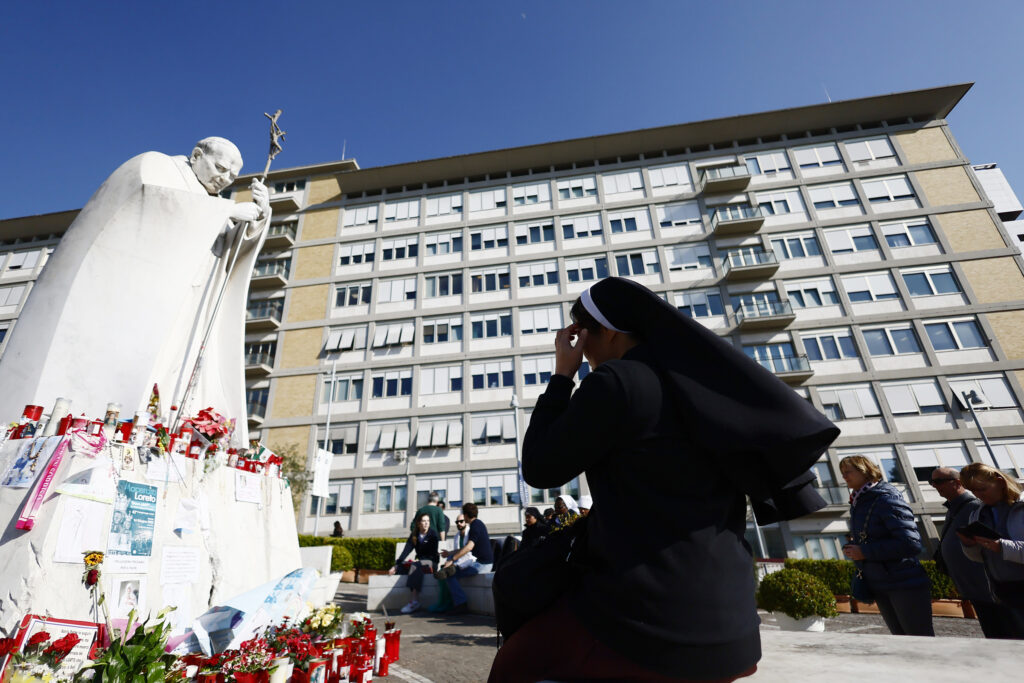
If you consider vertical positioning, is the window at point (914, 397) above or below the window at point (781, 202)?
below


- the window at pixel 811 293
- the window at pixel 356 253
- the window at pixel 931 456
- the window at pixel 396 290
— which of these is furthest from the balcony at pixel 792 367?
the window at pixel 356 253

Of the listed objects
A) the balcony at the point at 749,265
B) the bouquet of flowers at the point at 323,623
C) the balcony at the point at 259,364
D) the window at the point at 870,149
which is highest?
the window at the point at 870,149

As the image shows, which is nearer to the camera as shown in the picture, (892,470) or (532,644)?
(532,644)

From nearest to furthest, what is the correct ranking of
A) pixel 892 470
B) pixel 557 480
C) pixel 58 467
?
pixel 557 480 → pixel 58 467 → pixel 892 470

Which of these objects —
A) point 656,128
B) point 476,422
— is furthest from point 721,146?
point 476,422

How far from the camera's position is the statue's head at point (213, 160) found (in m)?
6.59

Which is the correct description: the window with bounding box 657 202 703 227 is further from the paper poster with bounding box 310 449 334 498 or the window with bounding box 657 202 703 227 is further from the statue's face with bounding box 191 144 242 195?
the statue's face with bounding box 191 144 242 195

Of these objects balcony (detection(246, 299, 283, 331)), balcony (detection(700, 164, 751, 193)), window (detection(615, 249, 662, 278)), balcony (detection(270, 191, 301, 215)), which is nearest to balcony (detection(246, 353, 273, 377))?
balcony (detection(246, 299, 283, 331))

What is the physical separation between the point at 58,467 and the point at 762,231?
30218mm

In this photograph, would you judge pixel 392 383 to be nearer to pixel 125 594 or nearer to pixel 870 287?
pixel 125 594

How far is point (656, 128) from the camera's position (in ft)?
98.0

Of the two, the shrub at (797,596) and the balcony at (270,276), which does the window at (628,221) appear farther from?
the shrub at (797,596)

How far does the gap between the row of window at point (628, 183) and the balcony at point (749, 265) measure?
5.44 metres

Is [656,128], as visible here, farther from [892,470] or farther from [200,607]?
[200,607]
